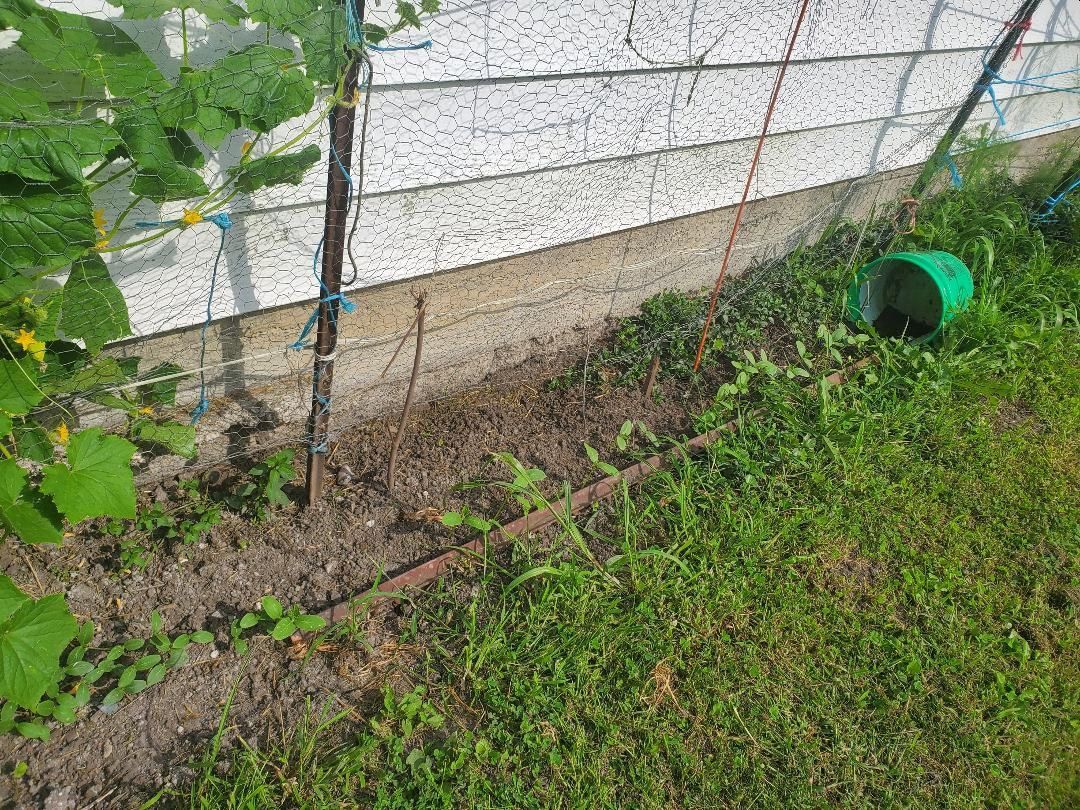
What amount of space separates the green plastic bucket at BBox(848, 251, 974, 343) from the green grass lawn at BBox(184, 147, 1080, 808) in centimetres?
55

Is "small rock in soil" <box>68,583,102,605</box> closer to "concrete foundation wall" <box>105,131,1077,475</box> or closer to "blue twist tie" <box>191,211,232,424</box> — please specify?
"concrete foundation wall" <box>105,131,1077,475</box>

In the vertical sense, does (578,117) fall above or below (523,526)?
above

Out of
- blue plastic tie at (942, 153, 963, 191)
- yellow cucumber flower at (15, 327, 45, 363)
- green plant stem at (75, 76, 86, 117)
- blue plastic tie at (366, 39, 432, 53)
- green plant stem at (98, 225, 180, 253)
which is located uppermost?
blue plastic tie at (366, 39, 432, 53)

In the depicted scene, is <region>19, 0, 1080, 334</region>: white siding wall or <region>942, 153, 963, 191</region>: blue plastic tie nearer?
<region>19, 0, 1080, 334</region>: white siding wall

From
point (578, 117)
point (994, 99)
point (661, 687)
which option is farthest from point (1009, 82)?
point (661, 687)

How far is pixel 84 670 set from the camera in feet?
6.43

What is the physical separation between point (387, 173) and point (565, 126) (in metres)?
0.76

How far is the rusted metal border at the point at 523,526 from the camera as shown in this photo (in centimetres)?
231

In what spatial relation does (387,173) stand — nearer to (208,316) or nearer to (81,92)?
(208,316)

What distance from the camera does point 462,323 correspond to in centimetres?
301

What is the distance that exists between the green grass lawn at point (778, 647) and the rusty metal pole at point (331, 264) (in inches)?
25.4

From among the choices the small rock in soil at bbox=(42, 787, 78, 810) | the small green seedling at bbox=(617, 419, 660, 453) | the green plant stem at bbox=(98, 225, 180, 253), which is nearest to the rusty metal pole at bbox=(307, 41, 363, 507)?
the green plant stem at bbox=(98, 225, 180, 253)

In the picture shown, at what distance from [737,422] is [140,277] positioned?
2312 millimetres

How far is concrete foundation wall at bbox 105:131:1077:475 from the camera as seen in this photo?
8.13ft
